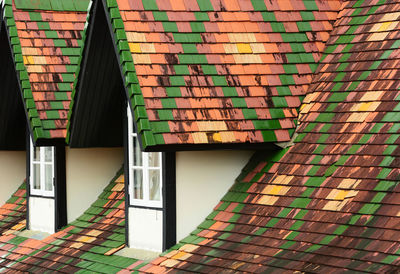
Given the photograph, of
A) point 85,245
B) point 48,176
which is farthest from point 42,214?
point 85,245

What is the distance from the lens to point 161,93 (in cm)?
918

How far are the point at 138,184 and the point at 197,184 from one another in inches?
41.3

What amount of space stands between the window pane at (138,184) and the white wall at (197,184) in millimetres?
881

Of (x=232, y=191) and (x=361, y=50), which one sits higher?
(x=361, y=50)

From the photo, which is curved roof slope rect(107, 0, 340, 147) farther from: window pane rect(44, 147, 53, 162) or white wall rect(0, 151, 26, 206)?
white wall rect(0, 151, 26, 206)

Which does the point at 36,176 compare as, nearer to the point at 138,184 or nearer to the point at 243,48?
the point at 138,184

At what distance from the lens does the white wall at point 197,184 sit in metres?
9.59

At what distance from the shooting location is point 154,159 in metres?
10.2

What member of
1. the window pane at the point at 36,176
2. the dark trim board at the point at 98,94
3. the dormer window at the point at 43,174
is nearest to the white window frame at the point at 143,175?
the dark trim board at the point at 98,94

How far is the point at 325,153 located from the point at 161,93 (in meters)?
1.54

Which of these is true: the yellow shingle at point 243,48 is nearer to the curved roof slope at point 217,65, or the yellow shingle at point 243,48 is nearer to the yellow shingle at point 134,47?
the curved roof slope at point 217,65

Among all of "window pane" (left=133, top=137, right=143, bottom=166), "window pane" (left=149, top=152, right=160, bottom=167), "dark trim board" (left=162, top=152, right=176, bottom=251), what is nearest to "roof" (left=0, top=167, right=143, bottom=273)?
"dark trim board" (left=162, top=152, right=176, bottom=251)

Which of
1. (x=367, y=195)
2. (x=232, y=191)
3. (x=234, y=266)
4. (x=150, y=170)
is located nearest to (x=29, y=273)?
(x=150, y=170)

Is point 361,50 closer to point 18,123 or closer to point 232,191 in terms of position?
point 232,191
